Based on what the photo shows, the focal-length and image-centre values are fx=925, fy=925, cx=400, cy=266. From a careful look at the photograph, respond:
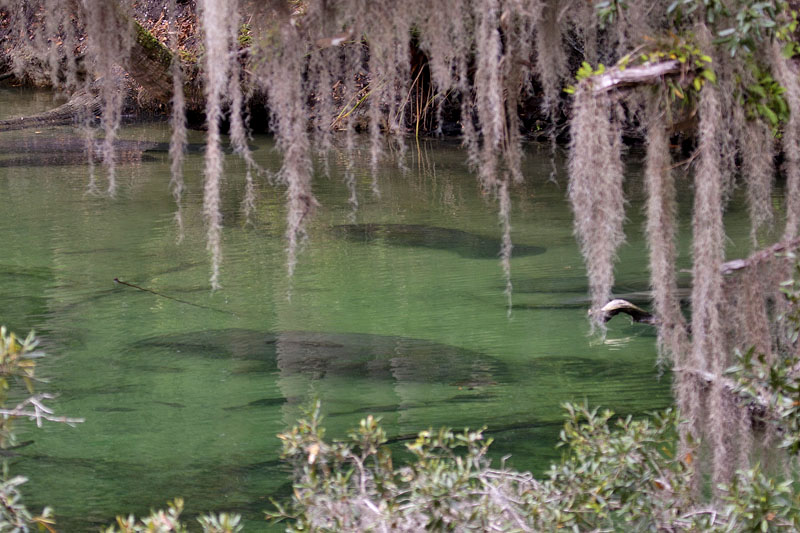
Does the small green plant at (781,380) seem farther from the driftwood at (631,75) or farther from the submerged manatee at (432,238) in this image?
the submerged manatee at (432,238)

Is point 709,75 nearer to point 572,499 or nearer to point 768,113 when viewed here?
point 768,113

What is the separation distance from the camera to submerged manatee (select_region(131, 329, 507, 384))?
5.56 m

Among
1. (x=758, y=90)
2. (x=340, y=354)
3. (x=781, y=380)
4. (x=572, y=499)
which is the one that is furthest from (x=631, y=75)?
(x=340, y=354)

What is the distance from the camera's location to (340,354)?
19.4 feet

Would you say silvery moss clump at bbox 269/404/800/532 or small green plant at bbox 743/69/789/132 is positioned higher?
small green plant at bbox 743/69/789/132

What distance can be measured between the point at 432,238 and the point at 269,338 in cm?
282

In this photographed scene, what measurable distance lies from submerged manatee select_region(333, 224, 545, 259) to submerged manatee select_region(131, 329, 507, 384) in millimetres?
2202

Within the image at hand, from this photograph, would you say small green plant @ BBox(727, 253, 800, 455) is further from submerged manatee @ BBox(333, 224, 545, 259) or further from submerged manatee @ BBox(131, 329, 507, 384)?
submerged manatee @ BBox(333, 224, 545, 259)

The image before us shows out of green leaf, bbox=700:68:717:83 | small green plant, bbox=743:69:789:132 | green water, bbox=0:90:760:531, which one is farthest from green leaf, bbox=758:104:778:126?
green water, bbox=0:90:760:531

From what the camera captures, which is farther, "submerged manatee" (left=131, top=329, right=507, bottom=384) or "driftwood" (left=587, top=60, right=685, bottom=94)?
"submerged manatee" (left=131, top=329, right=507, bottom=384)

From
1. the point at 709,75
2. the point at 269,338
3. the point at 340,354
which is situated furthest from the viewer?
the point at 269,338

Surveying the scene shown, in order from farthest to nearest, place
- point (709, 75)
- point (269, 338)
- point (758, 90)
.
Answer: point (269, 338), point (758, 90), point (709, 75)

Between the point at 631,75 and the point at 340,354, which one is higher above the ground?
the point at 631,75

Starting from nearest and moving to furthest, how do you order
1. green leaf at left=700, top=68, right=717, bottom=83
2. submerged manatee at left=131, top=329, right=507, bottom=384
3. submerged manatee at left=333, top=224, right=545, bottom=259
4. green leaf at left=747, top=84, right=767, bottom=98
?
green leaf at left=700, top=68, right=717, bottom=83 < green leaf at left=747, top=84, right=767, bottom=98 < submerged manatee at left=131, top=329, right=507, bottom=384 < submerged manatee at left=333, top=224, right=545, bottom=259
